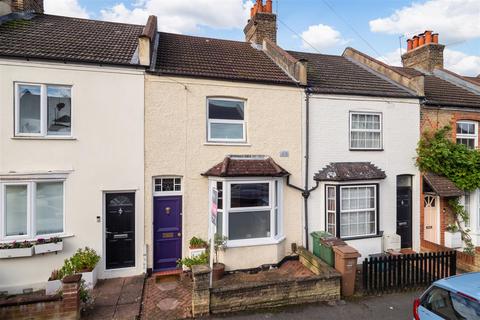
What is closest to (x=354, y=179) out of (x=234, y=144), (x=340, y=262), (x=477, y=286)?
(x=340, y=262)

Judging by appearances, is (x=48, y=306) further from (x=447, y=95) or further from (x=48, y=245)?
(x=447, y=95)

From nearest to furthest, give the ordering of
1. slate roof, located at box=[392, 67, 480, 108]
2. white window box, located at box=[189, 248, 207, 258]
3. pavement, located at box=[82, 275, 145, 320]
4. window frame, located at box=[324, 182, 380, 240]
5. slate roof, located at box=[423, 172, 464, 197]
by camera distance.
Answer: pavement, located at box=[82, 275, 145, 320], white window box, located at box=[189, 248, 207, 258], window frame, located at box=[324, 182, 380, 240], slate roof, located at box=[423, 172, 464, 197], slate roof, located at box=[392, 67, 480, 108]

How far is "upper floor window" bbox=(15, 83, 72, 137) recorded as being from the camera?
8.08 meters

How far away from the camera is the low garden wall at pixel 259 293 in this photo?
22.0 ft

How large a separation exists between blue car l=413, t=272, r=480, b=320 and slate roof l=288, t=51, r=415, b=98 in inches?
280

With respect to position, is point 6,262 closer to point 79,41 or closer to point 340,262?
point 79,41

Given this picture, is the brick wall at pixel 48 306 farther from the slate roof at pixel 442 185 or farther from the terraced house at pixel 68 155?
the slate roof at pixel 442 185

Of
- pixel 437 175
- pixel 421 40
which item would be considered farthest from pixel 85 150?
pixel 421 40

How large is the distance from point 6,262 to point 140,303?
379cm

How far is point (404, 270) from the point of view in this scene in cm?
827

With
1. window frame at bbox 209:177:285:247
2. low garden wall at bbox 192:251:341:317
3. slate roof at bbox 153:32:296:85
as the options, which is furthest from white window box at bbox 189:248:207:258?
slate roof at bbox 153:32:296:85

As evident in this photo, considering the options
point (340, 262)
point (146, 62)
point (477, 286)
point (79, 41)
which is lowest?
point (340, 262)

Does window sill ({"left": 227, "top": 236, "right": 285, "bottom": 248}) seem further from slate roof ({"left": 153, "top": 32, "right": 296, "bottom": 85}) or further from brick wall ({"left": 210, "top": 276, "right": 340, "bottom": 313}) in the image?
slate roof ({"left": 153, "top": 32, "right": 296, "bottom": 85})

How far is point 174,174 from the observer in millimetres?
9109
